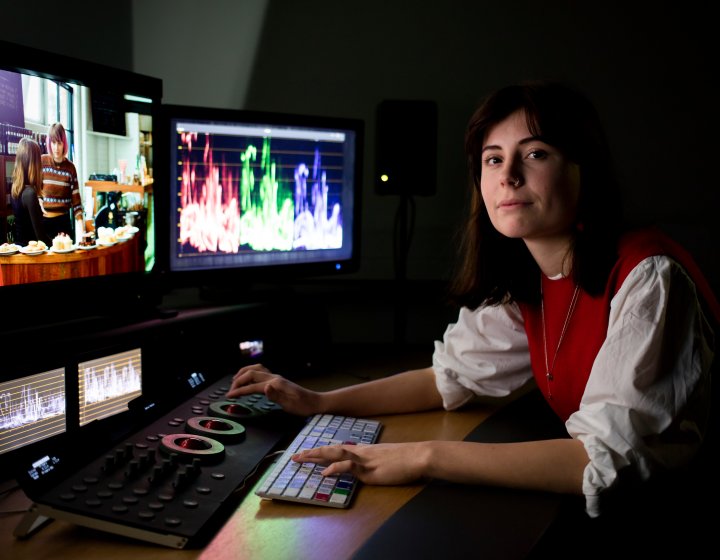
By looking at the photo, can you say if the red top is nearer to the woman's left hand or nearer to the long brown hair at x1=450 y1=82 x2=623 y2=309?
the long brown hair at x1=450 y1=82 x2=623 y2=309

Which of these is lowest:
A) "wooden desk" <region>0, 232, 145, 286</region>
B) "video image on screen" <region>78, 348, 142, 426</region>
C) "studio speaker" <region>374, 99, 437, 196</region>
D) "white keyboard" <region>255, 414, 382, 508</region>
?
"white keyboard" <region>255, 414, 382, 508</region>

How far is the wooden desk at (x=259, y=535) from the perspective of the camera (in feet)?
2.58

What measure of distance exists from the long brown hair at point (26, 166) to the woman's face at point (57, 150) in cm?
3

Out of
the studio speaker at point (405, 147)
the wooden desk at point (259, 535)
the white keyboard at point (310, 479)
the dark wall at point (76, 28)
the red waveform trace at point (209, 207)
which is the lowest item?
the wooden desk at point (259, 535)

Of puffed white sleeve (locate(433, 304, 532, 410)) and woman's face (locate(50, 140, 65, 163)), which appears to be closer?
woman's face (locate(50, 140, 65, 163))

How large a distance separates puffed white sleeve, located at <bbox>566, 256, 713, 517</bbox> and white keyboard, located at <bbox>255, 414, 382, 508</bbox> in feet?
1.04

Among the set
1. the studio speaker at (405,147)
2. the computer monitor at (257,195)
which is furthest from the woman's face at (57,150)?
the studio speaker at (405,147)

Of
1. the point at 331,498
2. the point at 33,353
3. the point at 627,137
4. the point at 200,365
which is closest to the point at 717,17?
the point at 627,137

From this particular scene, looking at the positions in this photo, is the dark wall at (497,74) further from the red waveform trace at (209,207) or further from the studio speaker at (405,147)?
the red waveform trace at (209,207)

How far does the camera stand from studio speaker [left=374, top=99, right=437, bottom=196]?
2.00 meters

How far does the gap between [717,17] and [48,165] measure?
6.77 feet

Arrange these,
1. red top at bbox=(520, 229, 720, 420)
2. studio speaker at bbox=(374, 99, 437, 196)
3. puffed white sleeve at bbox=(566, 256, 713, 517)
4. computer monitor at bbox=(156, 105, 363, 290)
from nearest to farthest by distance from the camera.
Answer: puffed white sleeve at bbox=(566, 256, 713, 517)
red top at bbox=(520, 229, 720, 420)
computer monitor at bbox=(156, 105, 363, 290)
studio speaker at bbox=(374, 99, 437, 196)

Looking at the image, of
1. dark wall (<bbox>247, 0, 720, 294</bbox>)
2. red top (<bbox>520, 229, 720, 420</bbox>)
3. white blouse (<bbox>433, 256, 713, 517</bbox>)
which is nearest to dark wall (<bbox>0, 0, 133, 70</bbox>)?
dark wall (<bbox>247, 0, 720, 294</bbox>)

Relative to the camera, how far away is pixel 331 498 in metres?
0.92
